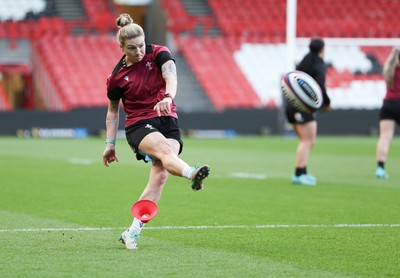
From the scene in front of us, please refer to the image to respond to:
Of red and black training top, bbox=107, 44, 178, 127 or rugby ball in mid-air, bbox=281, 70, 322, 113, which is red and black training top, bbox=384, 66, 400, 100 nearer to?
rugby ball in mid-air, bbox=281, 70, 322, 113

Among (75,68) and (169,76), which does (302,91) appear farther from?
(75,68)

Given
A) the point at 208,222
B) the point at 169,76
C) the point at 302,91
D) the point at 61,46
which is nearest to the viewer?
the point at 169,76

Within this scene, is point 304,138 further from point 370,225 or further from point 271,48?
point 271,48

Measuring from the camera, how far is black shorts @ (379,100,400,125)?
15328 mm

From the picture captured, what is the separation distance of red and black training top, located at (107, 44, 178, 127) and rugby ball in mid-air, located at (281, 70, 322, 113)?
12.0ft

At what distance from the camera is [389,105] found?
50.4 ft

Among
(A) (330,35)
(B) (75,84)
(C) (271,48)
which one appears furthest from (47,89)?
(A) (330,35)

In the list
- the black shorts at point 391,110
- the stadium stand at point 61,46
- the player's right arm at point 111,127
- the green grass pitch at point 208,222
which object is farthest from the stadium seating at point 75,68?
Answer: the player's right arm at point 111,127

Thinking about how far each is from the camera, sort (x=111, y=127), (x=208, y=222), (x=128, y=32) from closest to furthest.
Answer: (x=128, y=32)
(x=111, y=127)
(x=208, y=222)

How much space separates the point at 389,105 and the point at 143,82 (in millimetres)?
8264

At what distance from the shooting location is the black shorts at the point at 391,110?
50.3 ft

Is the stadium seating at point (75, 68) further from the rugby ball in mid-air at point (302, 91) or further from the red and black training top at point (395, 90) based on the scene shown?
the rugby ball in mid-air at point (302, 91)

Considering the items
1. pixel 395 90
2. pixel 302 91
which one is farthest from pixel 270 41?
pixel 302 91

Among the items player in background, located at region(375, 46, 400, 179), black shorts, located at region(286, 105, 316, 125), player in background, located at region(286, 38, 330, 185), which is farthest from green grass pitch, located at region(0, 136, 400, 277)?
black shorts, located at region(286, 105, 316, 125)
